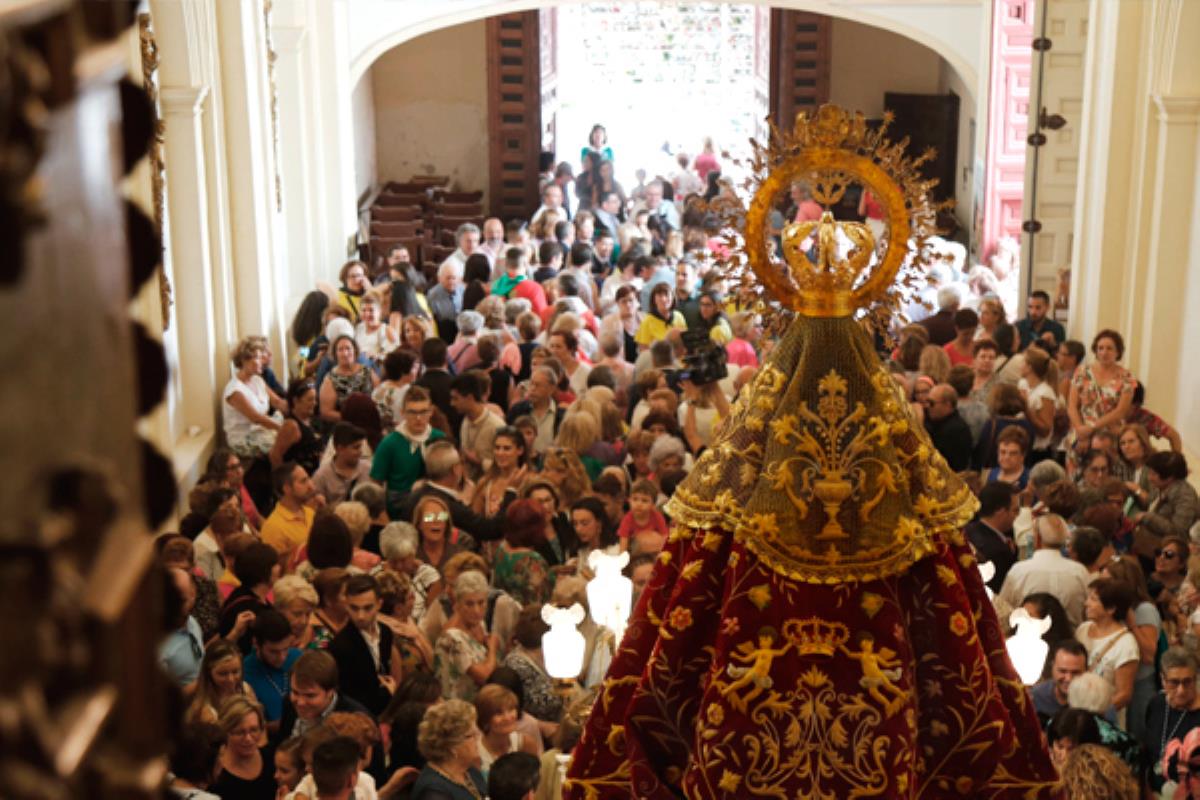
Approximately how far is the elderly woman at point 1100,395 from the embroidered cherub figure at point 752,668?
6.92 metres

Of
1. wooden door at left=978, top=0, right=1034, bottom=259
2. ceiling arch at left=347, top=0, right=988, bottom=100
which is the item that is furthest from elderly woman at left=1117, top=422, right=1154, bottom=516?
ceiling arch at left=347, top=0, right=988, bottom=100

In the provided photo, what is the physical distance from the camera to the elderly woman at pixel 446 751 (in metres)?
5.70

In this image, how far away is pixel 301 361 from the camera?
1352cm

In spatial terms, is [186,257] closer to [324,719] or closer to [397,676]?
[397,676]

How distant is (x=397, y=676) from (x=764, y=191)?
11.7 ft

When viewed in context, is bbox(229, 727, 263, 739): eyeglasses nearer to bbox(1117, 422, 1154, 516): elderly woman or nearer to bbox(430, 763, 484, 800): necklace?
bbox(430, 763, 484, 800): necklace

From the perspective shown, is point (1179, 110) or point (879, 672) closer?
point (879, 672)

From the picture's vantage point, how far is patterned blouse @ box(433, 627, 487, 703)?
22.9 feet

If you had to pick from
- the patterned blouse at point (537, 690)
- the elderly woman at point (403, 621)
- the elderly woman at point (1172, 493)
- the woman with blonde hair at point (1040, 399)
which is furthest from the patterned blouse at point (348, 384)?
the elderly woman at point (1172, 493)

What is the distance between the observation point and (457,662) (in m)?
7.00

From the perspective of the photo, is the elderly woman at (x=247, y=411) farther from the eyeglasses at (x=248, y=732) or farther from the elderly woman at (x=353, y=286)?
the eyeglasses at (x=248, y=732)

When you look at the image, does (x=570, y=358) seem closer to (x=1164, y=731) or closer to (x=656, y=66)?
(x=1164, y=731)

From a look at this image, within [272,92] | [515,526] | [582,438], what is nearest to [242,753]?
[515,526]

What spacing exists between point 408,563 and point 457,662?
799mm
